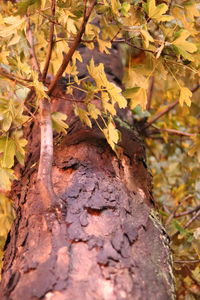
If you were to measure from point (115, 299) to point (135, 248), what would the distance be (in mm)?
171

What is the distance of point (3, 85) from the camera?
118 centimetres

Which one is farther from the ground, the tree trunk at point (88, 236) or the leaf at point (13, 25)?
the leaf at point (13, 25)

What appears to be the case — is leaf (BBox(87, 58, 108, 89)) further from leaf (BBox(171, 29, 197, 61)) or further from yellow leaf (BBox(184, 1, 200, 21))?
yellow leaf (BBox(184, 1, 200, 21))

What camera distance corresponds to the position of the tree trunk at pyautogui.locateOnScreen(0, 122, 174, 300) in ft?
2.88

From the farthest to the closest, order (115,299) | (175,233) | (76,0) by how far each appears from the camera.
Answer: (175,233)
(76,0)
(115,299)

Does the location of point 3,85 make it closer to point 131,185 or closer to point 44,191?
point 44,191

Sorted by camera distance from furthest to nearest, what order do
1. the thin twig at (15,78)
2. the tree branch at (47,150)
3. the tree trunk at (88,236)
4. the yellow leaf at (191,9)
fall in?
1. the yellow leaf at (191,9)
2. the thin twig at (15,78)
3. the tree branch at (47,150)
4. the tree trunk at (88,236)

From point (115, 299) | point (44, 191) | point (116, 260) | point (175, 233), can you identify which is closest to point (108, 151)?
point (44, 191)

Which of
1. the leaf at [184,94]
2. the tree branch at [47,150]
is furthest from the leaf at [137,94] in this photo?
the tree branch at [47,150]

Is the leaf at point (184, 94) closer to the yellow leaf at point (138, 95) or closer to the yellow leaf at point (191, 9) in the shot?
the yellow leaf at point (138, 95)

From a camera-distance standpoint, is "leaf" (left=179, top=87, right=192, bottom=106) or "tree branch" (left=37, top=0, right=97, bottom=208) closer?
"tree branch" (left=37, top=0, right=97, bottom=208)

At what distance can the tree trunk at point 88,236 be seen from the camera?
877mm

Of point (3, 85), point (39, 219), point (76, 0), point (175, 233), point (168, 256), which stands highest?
point (76, 0)

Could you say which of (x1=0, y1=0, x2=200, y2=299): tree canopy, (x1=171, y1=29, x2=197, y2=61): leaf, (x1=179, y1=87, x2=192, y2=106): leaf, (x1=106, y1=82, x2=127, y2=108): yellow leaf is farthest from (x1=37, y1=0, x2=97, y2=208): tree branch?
(x1=179, y1=87, x2=192, y2=106): leaf
